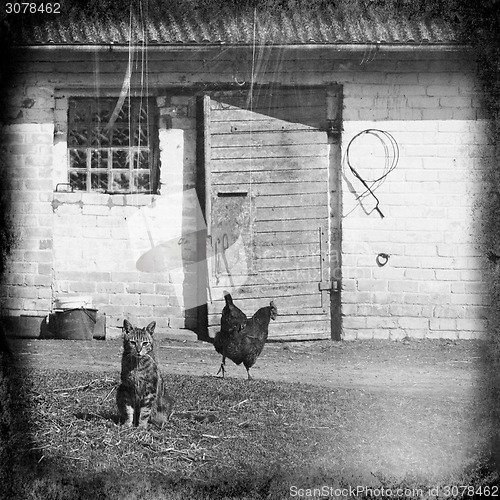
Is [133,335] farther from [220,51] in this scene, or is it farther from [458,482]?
[458,482]

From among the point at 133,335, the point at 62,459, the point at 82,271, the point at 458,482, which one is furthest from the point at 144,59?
the point at 458,482

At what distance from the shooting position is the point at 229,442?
14.6 ft

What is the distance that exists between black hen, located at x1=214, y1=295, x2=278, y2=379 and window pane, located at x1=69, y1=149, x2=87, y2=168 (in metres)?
1.13

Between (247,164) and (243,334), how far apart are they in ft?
3.21

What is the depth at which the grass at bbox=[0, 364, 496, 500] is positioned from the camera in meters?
4.40

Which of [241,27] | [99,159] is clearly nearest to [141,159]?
[99,159]

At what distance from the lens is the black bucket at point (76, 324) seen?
457 centimetres

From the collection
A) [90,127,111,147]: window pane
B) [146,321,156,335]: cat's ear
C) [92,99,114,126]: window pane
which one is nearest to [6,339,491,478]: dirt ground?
[146,321,156,335]: cat's ear

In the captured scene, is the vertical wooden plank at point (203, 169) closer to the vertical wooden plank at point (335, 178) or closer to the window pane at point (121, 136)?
the window pane at point (121, 136)

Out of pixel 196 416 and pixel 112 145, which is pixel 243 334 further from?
pixel 112 145

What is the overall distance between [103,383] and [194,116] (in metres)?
1.63

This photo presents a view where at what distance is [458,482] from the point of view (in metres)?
4.46

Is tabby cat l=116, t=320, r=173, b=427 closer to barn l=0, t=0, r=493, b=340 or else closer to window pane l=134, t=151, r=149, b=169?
barn l=0, t=0, r=493, b=340

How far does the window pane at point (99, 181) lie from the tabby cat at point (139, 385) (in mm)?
776
